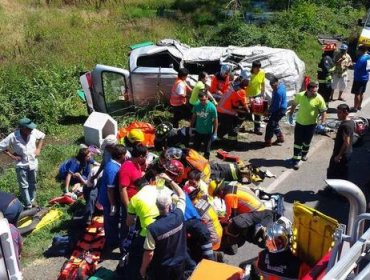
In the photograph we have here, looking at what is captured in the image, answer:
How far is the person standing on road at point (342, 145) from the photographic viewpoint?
8375 millimetres

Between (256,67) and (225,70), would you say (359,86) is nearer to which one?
(256,67)

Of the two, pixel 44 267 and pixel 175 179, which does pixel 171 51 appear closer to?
pixel 175 179

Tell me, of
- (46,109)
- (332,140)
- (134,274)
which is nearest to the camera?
(134,274)

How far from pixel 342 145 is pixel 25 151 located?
16.6 feet

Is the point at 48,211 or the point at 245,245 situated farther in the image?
the point at 48,211

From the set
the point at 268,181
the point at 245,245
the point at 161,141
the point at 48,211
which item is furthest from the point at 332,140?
the point at 48,211

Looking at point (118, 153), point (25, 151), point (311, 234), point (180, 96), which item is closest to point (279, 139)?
point (180, 96)

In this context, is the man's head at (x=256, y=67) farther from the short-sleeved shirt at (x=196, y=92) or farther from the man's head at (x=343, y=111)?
the man's head at (x=343, y=111)

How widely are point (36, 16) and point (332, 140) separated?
13852mm

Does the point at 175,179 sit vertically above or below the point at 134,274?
above

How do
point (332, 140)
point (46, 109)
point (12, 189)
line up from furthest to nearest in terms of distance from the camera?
point (46, 109), point (332, 140), point (12, 189)

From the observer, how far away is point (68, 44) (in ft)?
56.9

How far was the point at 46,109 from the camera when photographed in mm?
12352

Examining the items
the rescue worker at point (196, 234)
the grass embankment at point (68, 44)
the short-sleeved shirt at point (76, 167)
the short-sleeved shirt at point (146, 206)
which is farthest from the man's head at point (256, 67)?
the short-sleeved shirt at point (146, 206)
